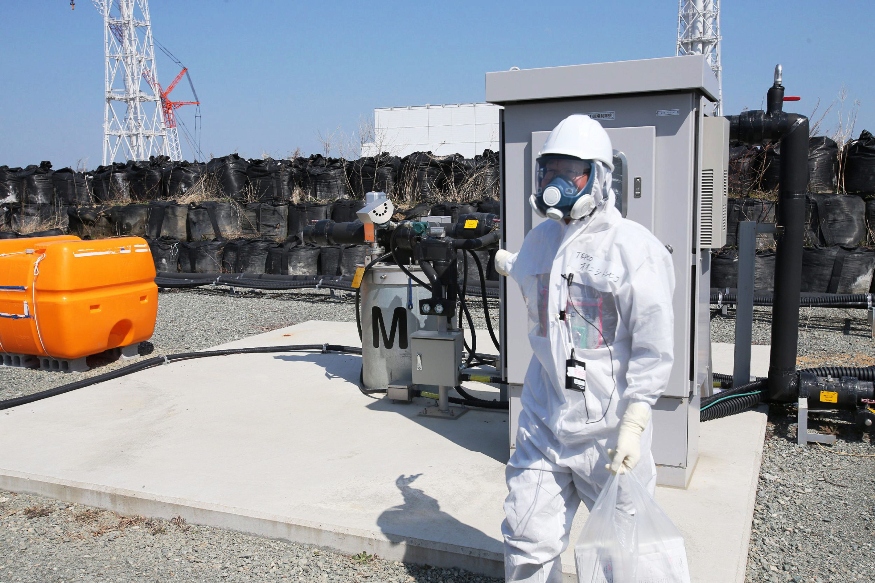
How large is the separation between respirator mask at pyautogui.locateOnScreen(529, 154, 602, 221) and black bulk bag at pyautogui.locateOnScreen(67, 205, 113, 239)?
13051mm

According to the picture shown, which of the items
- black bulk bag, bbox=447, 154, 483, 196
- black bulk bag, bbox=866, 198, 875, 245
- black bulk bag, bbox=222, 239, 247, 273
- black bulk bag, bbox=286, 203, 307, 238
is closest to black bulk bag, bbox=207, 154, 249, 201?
black bulk bag, bbox=286, 203, 307, 238

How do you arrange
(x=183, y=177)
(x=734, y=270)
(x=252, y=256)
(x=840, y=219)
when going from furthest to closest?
(x=183, y=177) < (x=252, y=256) < (x=840, y=219) < (x=734, y=270)

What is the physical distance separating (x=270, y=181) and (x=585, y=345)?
12.2m

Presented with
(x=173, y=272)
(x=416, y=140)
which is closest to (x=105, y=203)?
(x=173, y=272)

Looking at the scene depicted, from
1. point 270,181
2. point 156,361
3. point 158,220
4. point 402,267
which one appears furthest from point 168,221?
point 402,267

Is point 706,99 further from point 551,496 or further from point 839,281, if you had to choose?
point 839,281

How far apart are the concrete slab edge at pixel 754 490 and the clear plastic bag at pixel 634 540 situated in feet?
2.64

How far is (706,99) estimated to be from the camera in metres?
3.84

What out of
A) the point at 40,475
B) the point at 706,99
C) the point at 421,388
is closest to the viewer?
the point at 706,99

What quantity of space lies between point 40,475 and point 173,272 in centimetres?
823

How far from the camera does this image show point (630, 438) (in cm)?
223

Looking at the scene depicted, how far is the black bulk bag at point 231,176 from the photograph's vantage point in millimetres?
14219

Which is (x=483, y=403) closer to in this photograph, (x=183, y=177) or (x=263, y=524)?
(x=263, y=524)

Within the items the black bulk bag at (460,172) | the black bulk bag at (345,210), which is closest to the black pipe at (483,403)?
the black bulk bag at (345,210)
